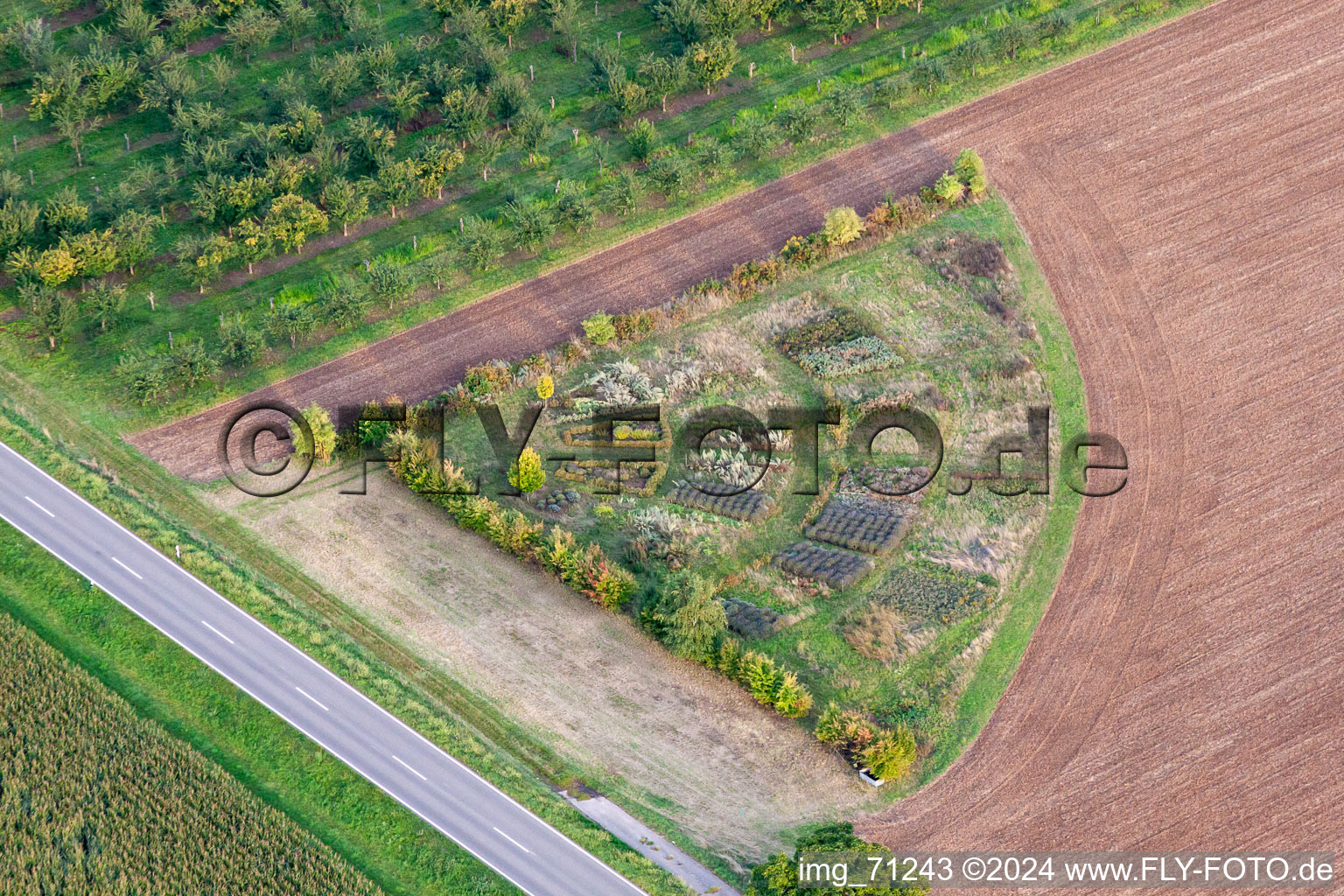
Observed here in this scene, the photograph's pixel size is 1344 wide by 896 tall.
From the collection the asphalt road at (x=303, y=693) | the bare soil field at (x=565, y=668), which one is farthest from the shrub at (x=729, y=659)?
the asphalt road at (x=303, y=693)

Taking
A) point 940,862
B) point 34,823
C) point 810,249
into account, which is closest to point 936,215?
point 810,249

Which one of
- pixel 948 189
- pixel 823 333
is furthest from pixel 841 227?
pixel 948 189

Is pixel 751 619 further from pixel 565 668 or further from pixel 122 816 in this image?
pixel 122 816

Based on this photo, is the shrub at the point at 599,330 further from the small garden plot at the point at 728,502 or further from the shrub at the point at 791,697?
the shrub at the point at 791,697

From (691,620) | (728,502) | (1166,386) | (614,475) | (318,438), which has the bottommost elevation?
(691,620)

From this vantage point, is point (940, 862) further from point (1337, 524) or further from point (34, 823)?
point (34, 823)
